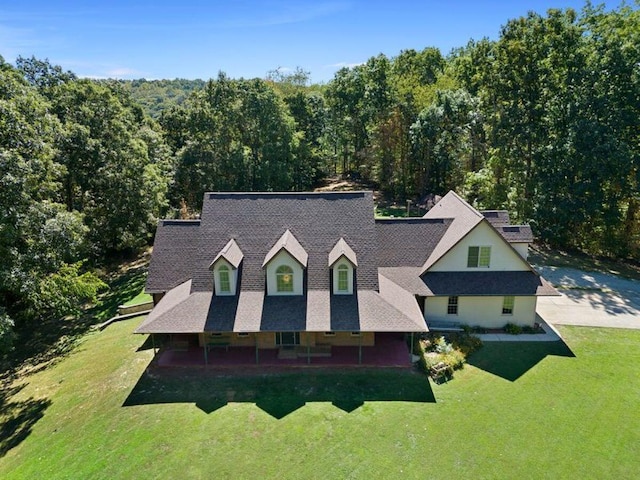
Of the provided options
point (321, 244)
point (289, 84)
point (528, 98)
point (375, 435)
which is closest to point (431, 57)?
point (289, 84)

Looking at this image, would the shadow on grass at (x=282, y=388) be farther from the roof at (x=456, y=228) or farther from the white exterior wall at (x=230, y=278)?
the roof at (x=456, y=228)

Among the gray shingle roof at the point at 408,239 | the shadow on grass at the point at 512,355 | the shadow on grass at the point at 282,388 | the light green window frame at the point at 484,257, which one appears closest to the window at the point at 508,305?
the shadow on grass at the point at 512,355

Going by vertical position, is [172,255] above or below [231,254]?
below

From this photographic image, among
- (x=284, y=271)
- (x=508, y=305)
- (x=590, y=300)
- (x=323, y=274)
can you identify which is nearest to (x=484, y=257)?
(x=508, y=305)

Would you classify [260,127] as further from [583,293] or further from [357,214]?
[583,293]

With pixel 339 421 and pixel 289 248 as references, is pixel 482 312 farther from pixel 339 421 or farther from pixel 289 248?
pixel 289 248

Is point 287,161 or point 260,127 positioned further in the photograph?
point 287,161
